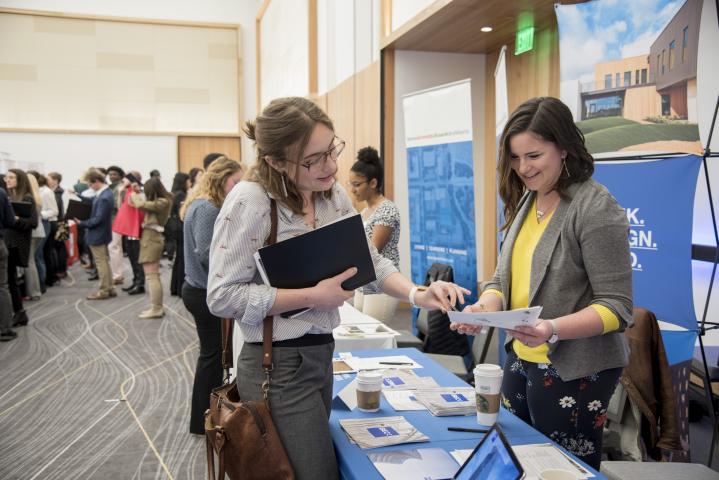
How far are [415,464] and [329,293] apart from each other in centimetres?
47

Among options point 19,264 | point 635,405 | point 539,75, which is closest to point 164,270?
point 19,264

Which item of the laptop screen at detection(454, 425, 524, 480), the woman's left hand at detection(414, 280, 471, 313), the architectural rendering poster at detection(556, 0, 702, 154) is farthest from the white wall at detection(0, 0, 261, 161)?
the laptop screen at detection(454, 425, 524, 480)

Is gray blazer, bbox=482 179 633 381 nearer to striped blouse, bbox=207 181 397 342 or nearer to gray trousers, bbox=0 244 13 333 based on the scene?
striped blouse, bbox=207 181 397 342

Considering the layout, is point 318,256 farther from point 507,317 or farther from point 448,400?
point 448,400

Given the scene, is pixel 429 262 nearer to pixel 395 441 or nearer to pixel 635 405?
pixel 635 405

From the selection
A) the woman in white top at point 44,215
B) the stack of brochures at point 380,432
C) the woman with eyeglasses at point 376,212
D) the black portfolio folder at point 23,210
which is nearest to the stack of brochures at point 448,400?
the stack of brochures at point 380,432

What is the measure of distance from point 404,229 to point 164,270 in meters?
5.56

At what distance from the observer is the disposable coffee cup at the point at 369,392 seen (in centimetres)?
181

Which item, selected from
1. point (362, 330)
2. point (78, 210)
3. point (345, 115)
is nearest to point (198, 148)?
point (78, 210)

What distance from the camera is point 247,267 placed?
4.76 feet

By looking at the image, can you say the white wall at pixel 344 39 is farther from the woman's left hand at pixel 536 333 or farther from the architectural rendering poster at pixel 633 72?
the woman's left hand at pixel 536 333

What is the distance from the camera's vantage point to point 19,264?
243 inches

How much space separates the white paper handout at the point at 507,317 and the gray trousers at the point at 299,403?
15.3 inches

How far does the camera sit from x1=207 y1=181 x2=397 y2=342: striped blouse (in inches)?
56.1
